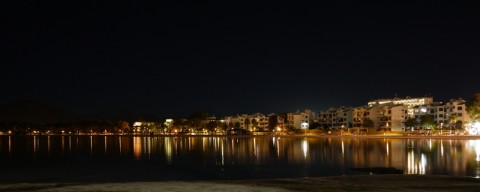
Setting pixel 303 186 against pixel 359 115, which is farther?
pixel 359 115

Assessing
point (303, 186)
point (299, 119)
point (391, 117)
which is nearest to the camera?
point (303, 186)

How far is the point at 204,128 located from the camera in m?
163

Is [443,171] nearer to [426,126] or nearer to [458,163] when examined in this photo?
[458,163]

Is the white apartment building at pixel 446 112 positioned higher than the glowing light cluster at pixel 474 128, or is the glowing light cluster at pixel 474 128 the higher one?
→ the white apartment building at pixel 446 112

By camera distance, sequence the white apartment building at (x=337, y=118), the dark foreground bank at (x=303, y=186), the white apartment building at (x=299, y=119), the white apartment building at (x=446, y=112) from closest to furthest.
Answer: the dark foreground bank at (x=303, y=186) < the white apartment building at (x=446, y=112) < the white apartment building at (x=337, y=118) < the white apartment building at (x=299, y=119)

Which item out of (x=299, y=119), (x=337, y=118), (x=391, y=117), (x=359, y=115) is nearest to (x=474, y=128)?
(x=391, y=117)

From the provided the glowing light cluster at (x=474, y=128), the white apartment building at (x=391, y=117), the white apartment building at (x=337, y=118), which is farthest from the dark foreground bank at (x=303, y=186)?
the white apartment building at (x=337, y=118)

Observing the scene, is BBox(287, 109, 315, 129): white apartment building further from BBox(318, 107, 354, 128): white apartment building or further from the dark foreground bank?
the dark foreground bank

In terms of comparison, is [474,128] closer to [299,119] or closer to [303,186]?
[299,119]

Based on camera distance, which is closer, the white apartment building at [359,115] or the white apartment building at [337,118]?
the white apartment building at [359,115]

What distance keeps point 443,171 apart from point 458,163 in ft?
18.6

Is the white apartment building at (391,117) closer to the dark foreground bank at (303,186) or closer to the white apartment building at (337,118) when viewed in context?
the white apartment building at (337,118)

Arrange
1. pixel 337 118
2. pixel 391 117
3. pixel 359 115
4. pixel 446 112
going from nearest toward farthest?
pixel 446 112
pixel 391 117
pixel 359 115
pixel 337 118

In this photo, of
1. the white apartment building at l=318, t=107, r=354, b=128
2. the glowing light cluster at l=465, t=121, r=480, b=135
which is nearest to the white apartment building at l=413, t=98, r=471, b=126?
the glowing light cluster at l=465, t=121, r=480, b=135
